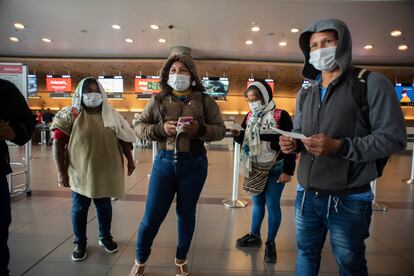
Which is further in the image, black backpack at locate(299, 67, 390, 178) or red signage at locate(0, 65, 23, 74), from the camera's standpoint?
red signage at locate(0, 65, 23, 74)

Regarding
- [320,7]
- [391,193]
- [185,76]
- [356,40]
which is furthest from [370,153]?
[356,40]

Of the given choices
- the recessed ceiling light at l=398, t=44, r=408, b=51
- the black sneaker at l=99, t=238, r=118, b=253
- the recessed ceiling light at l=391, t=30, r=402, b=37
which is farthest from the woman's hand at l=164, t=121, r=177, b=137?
the recessed ceiling light at l=398, t=44, r=408, b=51

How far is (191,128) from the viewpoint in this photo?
2.00 m

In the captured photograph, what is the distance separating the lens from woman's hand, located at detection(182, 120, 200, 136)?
198cm

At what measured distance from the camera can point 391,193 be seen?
540 centimetres

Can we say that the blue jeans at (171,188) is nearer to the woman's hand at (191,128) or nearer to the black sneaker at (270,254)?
the woman's hand at (191,128)

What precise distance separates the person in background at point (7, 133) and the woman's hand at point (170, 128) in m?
0.98

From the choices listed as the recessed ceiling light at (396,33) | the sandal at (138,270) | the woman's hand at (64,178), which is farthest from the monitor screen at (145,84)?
the sandal at (138,270)

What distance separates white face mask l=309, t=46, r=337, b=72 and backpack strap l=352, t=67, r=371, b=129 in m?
0.17

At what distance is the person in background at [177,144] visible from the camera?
2.14 metres

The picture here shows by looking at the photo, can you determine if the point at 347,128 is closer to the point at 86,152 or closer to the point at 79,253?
the point at 86,152

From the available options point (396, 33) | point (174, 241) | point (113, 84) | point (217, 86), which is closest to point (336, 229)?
point (174, 241)

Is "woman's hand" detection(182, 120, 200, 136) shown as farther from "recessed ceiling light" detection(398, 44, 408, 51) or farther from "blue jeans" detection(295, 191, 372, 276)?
"recessed ceiling light" detection(398, 44, 408, 51)

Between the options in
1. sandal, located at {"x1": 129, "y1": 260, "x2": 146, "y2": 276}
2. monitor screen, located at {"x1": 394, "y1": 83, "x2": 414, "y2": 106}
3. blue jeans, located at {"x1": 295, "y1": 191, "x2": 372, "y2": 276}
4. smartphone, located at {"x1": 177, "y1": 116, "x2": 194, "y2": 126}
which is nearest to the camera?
blue jeans, located at {"x1": 295, "y1": 191, "x2": 372, "y2": 276}
